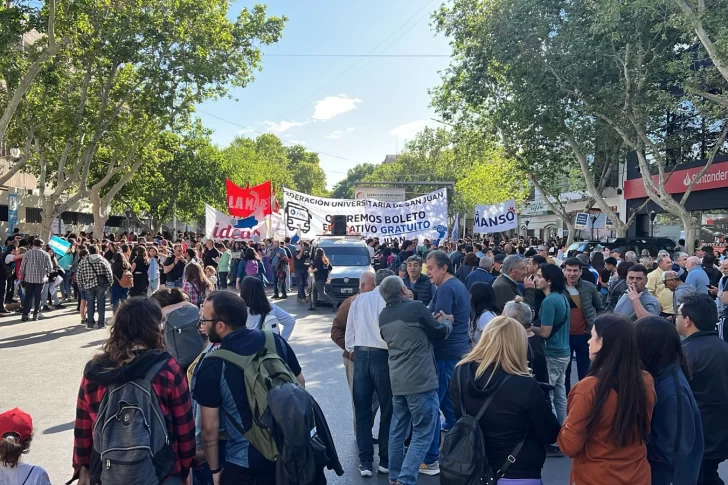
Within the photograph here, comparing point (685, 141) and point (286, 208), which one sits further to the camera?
point (685, 141)

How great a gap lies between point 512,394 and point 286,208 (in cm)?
1761

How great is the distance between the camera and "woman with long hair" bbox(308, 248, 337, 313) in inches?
580

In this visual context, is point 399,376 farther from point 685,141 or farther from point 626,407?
point 685,141

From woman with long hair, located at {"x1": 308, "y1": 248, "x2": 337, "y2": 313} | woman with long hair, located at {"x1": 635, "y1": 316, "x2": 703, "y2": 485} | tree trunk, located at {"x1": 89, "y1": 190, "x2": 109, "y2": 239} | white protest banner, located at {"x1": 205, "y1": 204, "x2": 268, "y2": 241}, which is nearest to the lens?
woman with long hair, located at {"x1": 635, "y1": 316, "x2": 703, "y2": 485}

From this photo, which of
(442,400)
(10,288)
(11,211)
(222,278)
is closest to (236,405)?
(442,400)

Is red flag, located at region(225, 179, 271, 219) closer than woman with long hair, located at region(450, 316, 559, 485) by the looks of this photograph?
No

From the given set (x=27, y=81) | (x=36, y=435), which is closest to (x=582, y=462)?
(x=36, y=435)

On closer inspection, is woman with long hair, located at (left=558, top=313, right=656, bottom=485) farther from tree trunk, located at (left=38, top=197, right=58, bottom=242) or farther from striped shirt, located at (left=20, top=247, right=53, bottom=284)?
tree trunk, located at (left=38, top=197, right=58, bottom=242)

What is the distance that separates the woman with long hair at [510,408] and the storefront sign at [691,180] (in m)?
22.0

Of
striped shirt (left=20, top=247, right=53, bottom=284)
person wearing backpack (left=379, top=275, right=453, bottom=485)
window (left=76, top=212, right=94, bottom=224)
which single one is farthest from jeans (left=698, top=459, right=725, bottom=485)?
window (left=76, top=212, right=94, bottom=224)

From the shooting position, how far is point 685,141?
24000 mm

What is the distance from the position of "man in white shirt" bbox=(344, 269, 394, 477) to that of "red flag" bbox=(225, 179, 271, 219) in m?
16.6

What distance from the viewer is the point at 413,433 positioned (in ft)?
Result: 15.6

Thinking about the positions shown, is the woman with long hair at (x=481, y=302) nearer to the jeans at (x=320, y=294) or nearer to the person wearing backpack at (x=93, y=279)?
the person wearing backpack at (x=93, y=279)
